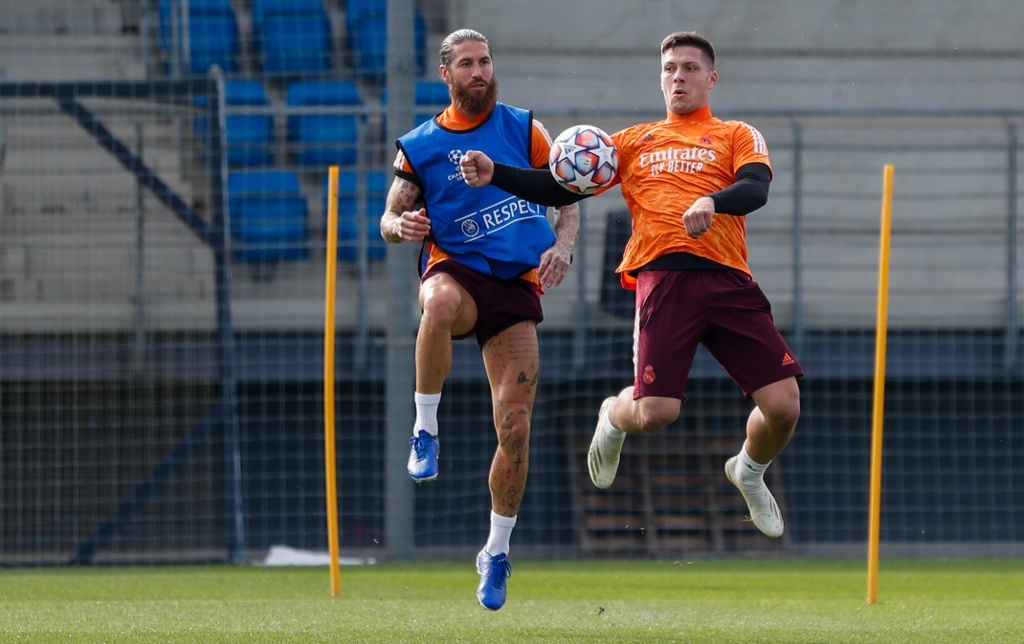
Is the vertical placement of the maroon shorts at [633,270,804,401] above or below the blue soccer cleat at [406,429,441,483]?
above

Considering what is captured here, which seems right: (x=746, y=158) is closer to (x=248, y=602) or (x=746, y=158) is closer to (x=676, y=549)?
(x=248, y=602)

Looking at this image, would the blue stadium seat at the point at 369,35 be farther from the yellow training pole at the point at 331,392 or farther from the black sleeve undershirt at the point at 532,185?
the black sleeve undershirt at the point at 532,185

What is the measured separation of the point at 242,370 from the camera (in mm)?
10273

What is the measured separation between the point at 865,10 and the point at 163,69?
551 cm

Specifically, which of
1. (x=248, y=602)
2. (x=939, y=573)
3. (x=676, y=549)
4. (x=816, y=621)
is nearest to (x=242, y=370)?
(x=676, y=549)

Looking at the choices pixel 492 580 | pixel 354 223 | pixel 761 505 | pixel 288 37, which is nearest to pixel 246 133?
pixel 288 37

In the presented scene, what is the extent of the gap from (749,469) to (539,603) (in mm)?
1389

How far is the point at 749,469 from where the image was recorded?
18.9 feet

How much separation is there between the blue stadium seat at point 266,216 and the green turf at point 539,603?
236 cm

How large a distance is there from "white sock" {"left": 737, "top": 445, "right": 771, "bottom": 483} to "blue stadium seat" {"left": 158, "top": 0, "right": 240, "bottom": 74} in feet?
→ 21.2

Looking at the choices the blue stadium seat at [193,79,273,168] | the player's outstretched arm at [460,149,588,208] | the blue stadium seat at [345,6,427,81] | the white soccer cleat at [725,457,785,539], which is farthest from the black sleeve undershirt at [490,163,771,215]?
the blue stadium seat at [345,6,427,81]

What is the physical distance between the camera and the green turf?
5.23 meters

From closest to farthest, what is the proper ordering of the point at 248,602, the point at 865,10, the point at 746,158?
the point at 746,158, the point at 248,602, the point at 865,10

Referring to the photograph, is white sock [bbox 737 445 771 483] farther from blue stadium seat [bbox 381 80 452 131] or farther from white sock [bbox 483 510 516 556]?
blue stadium seat [bbox 381 80 452 131]
